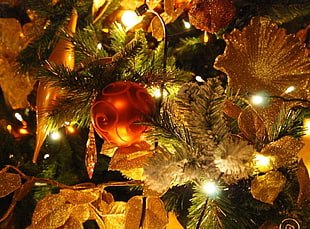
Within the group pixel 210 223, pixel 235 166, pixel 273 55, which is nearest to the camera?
pixel 235 166

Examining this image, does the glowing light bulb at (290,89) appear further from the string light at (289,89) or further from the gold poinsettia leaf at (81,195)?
the gold poinsettia leaf at (81,195)

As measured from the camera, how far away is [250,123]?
55cm

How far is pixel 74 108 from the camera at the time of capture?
604 millimetres

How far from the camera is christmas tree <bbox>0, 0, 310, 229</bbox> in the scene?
0.45 m

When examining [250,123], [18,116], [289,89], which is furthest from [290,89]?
[18,116]

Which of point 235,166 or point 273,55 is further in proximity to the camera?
point 273,55

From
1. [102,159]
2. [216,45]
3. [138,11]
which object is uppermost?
[138,11]

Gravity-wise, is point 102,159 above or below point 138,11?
below

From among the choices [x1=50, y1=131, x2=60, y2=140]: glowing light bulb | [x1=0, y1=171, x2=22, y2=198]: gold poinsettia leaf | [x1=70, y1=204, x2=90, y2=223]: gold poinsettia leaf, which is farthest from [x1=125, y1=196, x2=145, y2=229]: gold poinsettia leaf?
[x1=50, y1=131, x2=60, y2=140]: glowing light bulb

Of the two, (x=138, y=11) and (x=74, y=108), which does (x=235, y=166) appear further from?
(x=138, y=11)

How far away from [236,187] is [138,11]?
36 cm

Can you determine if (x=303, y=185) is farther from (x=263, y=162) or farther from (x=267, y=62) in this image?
(x=267, y=62)

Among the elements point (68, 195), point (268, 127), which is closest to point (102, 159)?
point (68, 195)

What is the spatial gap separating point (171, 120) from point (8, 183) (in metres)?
0.34
